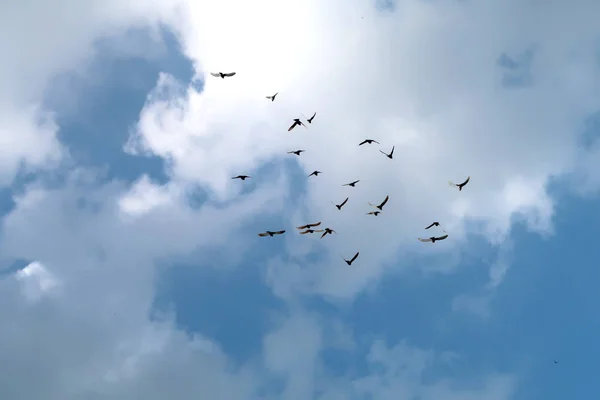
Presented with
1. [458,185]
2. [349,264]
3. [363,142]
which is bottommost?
[349,264]

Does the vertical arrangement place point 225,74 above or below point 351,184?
above

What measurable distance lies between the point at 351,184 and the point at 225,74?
32589 mm

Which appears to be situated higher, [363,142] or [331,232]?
[363,142]

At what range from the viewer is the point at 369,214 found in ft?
424

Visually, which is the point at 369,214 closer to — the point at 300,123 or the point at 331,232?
the point at 331,232

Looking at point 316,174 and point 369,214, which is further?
point 316,174

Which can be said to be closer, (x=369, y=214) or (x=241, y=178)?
(x=369, y=214)

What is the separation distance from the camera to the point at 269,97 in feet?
425

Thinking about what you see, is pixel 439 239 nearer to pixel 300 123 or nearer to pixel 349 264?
pixel 349 264

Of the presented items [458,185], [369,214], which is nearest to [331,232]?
[369,214]

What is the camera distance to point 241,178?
13788 centimetres

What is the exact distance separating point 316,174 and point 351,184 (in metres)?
11.1

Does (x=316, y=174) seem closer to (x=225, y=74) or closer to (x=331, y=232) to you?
(x=331, y=232)

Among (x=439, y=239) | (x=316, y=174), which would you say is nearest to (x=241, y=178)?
(x=316, y=174)
